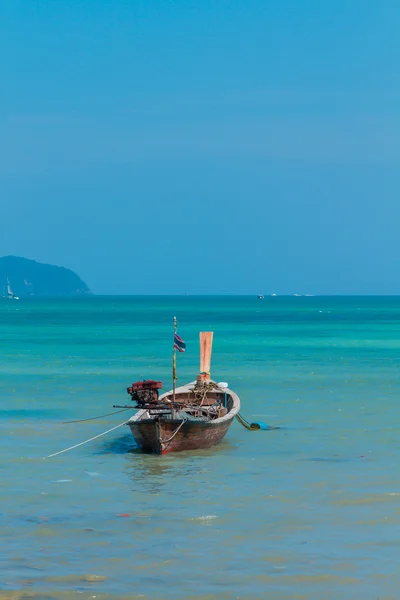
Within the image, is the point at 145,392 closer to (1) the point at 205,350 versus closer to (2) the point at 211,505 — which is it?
(2) the point at 211,505

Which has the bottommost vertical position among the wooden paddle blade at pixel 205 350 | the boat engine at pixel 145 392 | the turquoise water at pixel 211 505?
the turquoise water at pixel 211 505

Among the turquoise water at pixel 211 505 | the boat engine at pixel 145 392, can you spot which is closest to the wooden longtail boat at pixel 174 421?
the boat engine at pixel 145 392

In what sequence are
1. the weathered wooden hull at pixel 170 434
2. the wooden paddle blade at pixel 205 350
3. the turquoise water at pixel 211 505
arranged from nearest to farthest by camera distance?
the turquoise water at pixel 211 505
the weathered wooden hull at pixel 170 434
the wooden paddle blade at pixel 205 350

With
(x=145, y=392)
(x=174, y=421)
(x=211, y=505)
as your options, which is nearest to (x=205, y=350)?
(x=145, y=392)

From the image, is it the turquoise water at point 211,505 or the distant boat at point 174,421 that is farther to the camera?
the distant boat at point 174,421

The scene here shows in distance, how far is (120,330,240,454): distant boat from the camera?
27781mm

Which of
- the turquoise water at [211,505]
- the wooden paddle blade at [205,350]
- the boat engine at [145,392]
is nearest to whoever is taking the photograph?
the turquoise water at [211,505]

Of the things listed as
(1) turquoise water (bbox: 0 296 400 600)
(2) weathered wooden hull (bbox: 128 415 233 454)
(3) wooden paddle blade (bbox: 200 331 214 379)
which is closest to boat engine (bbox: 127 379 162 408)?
(2) weathered wooden hull (bbox: 128 415 233 454)

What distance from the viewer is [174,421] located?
1093 inches

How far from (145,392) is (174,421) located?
7.36 ft

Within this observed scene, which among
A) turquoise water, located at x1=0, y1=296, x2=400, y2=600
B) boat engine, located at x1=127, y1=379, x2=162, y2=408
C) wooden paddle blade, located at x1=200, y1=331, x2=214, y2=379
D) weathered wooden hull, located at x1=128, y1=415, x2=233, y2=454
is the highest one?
wooden paddle blade, located at x1=200, y1=331, x2=214, y2=379

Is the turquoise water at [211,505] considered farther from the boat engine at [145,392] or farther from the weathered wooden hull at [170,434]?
the boat engine at [145,392]

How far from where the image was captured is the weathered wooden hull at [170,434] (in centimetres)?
2770

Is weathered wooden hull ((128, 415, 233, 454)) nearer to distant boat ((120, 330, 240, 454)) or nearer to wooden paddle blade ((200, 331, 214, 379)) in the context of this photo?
distant boat ((120, 330, 240, 454))
